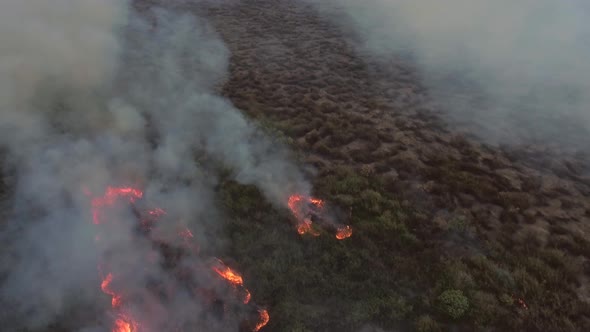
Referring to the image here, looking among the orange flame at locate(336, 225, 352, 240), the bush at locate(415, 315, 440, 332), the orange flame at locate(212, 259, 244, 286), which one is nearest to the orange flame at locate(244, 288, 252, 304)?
the orange flame at locate(212, 259, 244, 286)

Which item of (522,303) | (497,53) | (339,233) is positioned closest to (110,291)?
(339,233)

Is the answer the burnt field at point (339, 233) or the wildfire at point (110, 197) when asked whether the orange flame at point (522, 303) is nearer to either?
the burnt field at point (339, 233)

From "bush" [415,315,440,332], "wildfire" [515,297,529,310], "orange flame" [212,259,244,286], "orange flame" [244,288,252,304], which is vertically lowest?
"orange flame" [212,259,244,286]

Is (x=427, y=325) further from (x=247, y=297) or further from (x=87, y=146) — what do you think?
(x=87, y=146)

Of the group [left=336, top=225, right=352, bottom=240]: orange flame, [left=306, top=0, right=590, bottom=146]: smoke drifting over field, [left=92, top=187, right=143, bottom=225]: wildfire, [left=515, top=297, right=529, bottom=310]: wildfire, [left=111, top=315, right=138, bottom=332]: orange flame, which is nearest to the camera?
[left=111, top=315, right=138, bottom=332]: orange flame

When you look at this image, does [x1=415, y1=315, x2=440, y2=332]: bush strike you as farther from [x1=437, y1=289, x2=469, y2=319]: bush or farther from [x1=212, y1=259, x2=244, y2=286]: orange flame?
[x1=212, y1=259, x2=244, y2=286]: orange flame

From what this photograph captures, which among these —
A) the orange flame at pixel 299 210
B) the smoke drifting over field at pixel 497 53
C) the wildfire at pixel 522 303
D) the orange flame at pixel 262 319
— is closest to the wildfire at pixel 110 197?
the orange flame at pixel 299 210
